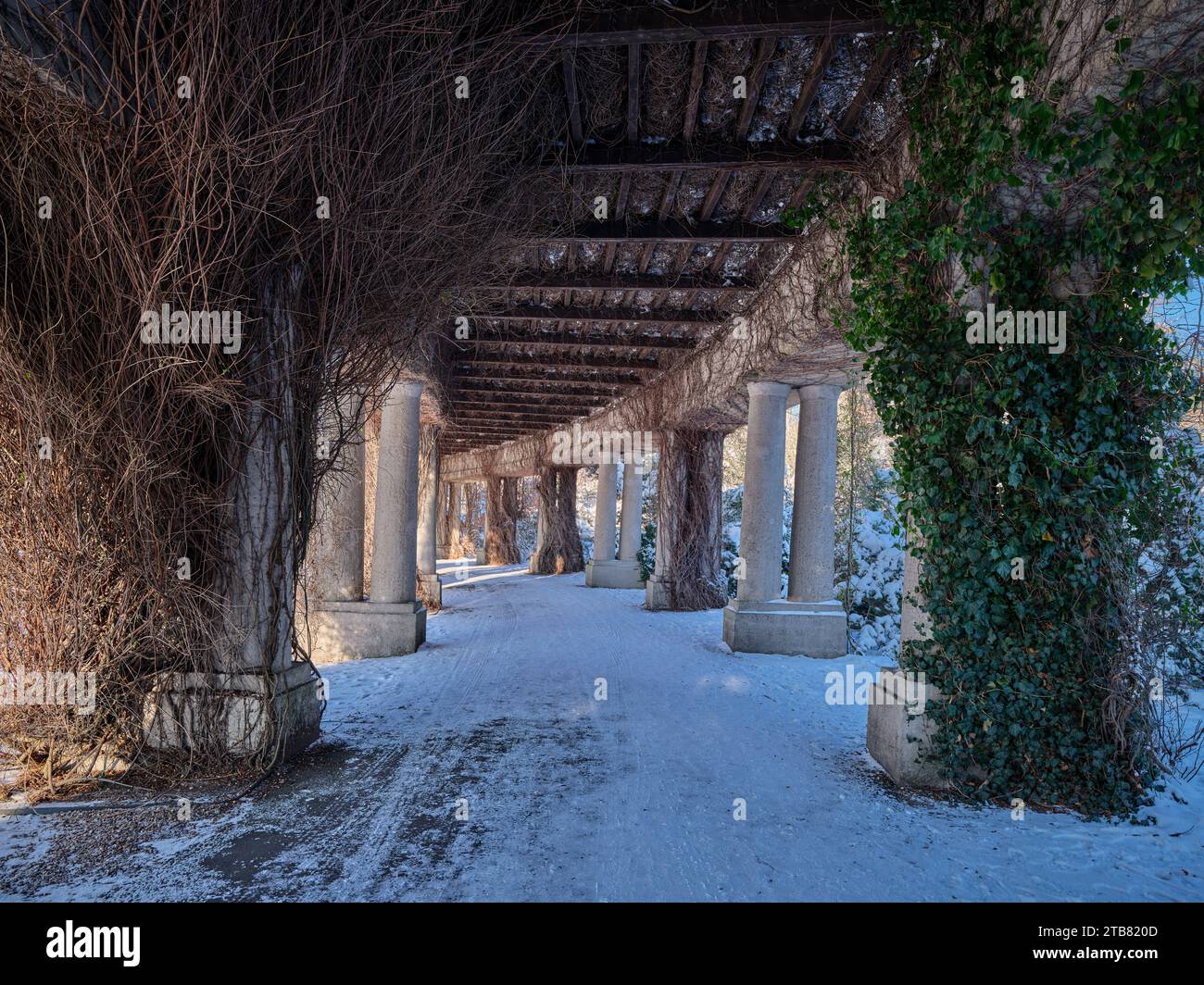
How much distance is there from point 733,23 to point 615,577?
1438cm

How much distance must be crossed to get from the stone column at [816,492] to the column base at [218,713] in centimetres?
653

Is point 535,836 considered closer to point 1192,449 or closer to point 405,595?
point 1192,449

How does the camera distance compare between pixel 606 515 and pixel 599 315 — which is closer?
pixel 599 315

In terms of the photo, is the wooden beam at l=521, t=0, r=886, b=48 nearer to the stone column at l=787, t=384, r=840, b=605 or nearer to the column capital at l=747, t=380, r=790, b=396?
the column capital at l=747, t=380, r=790, b=396

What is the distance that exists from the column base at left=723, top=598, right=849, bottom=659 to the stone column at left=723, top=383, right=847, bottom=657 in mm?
12

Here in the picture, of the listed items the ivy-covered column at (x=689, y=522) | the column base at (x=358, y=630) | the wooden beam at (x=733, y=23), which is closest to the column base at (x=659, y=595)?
the ivy-covered column at (x=689, y=522)

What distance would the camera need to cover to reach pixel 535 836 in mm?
3404

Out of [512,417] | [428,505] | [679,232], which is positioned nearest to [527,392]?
[512,417]

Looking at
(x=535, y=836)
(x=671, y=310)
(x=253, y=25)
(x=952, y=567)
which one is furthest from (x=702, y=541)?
(x=253, y=25)

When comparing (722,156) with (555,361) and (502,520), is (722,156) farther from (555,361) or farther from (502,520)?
(502,520)

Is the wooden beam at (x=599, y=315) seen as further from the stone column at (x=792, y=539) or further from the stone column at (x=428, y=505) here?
the stone column at (x=428, y=505)

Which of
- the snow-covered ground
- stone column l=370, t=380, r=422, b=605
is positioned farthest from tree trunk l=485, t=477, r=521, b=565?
the snow-covered ground

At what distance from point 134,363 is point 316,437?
3.97 feet

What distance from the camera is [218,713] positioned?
4.13 meters
